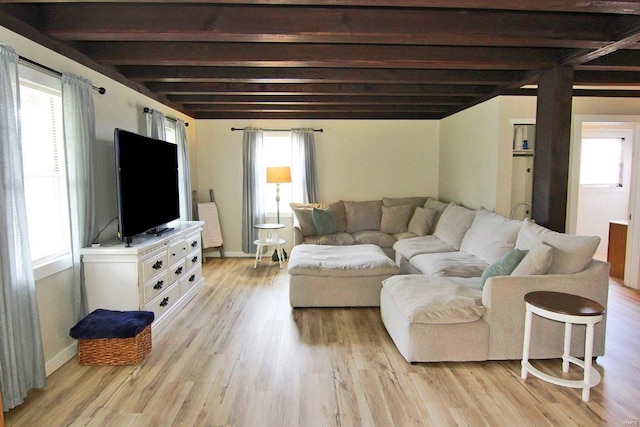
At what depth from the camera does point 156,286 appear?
3.63m

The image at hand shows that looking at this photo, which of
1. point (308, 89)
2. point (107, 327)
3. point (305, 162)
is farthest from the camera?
point (305, 162)

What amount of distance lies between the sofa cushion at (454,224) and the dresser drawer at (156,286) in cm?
328

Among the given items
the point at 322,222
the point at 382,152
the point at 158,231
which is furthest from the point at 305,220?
the point at 158,231

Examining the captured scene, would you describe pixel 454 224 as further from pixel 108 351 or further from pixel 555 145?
pixel 108 351

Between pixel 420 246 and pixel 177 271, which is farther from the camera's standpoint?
pixel 420 246

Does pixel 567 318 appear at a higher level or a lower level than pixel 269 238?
higher

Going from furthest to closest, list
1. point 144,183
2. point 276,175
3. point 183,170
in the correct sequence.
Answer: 1. point 276,175
2. point 183,170
3. point 144,183

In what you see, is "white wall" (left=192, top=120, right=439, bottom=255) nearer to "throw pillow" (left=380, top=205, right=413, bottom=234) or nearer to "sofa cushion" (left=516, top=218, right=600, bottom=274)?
"throw pillow" (left=380, top=205, right=413, bottom=234)

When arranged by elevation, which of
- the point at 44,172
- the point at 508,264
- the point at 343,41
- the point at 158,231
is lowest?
the point at 508,264

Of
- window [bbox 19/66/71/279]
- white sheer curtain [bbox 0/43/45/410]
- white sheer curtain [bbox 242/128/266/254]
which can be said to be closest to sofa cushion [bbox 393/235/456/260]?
white sheer curtain [bbox 242/128/266/254]

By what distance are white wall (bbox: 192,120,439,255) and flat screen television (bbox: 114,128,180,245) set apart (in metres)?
2.03

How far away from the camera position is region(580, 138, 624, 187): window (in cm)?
663

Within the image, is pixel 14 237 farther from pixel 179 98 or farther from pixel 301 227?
pixel 301 227

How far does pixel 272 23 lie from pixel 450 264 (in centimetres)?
272
